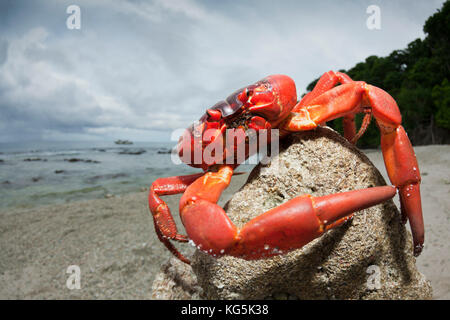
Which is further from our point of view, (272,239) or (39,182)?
(39,182)

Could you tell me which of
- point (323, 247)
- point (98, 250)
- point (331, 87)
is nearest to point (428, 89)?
point (331, 87)

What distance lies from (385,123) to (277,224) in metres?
1.30

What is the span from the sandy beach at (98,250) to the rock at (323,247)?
1.76 meters

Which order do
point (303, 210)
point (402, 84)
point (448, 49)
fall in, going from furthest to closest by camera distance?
point (402, 84) → point (448, 49) → point (303, 210)

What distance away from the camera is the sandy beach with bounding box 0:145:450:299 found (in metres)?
→ 4.21

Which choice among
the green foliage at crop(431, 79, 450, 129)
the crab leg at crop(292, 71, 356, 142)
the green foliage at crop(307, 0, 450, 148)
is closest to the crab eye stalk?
the crab leg at crop(292, 71, 356, 142)

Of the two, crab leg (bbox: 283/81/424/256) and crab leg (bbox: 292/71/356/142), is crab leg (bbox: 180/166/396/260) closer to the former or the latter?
crab leg (bbox: 283/81/424/256)

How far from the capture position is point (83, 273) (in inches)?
187

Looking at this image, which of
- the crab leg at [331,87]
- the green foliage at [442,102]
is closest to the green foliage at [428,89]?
the green foliage at [442,102]

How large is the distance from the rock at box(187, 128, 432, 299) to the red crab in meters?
0.21

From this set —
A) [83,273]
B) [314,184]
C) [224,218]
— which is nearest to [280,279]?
[314,184]

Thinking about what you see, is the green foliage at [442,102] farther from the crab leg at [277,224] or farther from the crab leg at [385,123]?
the crab leg at [277,224]

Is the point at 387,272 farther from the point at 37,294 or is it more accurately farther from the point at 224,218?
the point at 37,294
